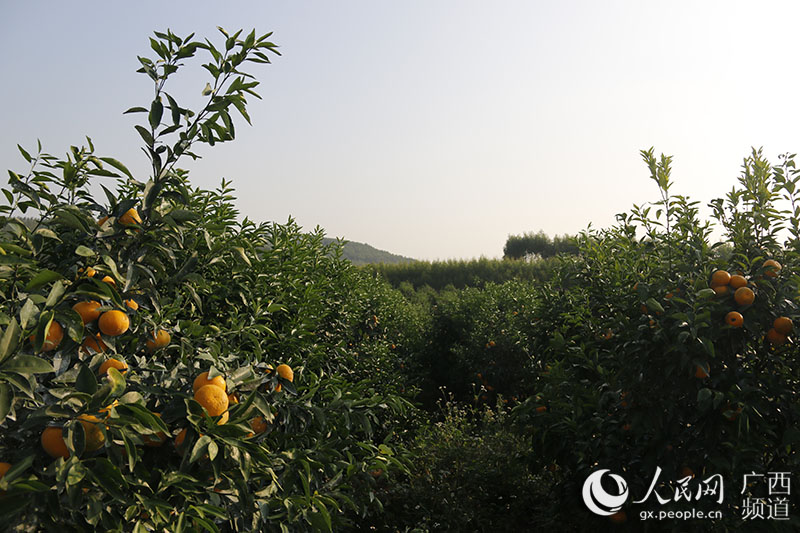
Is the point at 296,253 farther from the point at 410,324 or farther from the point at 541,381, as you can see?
the point at 410,324

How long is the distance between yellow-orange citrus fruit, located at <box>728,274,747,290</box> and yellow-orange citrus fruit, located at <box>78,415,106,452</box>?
256cm

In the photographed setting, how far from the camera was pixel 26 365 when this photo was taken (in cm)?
105

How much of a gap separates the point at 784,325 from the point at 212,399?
2404mm

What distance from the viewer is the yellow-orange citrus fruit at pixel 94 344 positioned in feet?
4.62

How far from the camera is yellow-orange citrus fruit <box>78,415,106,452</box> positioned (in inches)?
43.1

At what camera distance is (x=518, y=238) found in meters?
27.6

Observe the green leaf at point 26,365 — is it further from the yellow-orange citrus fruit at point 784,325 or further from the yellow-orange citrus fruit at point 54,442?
the yellow-orange citrus fruit at point 784,325

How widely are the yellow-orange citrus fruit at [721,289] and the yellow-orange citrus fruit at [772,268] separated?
8.1 inches

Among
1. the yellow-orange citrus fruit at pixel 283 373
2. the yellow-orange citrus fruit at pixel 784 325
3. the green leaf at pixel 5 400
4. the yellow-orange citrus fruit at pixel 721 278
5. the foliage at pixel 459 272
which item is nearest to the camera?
the green leaf at pixel 5 400

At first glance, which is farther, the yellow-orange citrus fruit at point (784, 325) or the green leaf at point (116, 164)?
the yellow-orange citrus fruit at point (784, 325)

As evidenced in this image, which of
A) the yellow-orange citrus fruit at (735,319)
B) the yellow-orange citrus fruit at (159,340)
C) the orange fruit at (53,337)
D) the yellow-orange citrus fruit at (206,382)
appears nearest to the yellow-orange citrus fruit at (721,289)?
the yellow-orange citrus fruit at (735,319)

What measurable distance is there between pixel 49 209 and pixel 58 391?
2.46 feet

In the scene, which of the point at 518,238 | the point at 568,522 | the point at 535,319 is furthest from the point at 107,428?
the point at 518,238

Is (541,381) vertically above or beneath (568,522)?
above
